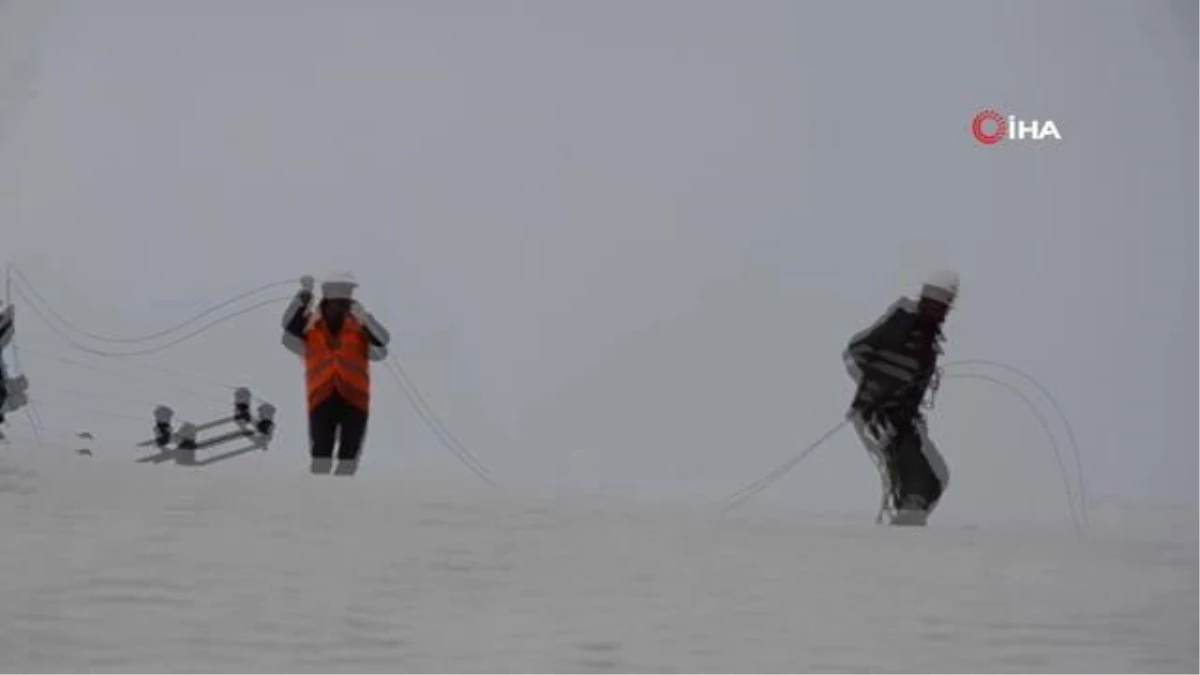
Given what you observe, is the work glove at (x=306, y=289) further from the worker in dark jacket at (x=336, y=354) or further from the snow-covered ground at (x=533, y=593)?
the snow-covered ground at (x=533, y=593)

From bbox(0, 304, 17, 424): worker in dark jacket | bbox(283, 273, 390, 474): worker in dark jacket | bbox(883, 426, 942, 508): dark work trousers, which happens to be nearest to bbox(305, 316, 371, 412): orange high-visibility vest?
bbox(283, 273, 390, 474): worker in dark jacket

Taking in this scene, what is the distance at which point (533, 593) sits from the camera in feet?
15.7

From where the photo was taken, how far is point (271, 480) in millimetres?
8180

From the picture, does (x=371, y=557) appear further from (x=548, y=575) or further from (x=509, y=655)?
(x=509, y=655)

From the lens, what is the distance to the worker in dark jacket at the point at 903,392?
8.15 meters

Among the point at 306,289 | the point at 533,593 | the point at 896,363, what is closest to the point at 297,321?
the point at 306,289

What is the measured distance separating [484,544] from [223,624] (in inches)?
71.3

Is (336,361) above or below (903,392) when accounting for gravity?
above

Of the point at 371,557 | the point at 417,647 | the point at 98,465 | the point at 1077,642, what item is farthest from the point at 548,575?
the point at 98,465

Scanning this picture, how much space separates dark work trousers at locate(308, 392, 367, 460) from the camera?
31.8 ft

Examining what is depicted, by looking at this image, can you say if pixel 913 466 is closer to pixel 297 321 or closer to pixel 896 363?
pixel 896 363

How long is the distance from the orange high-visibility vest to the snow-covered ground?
91.0 inches

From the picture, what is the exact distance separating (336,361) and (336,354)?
4 centimetres

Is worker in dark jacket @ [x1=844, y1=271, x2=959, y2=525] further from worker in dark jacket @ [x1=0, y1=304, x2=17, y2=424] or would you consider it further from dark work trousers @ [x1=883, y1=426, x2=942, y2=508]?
worker in dark jacket @ [x1=0, y1=304, x2=17, y2=424]
